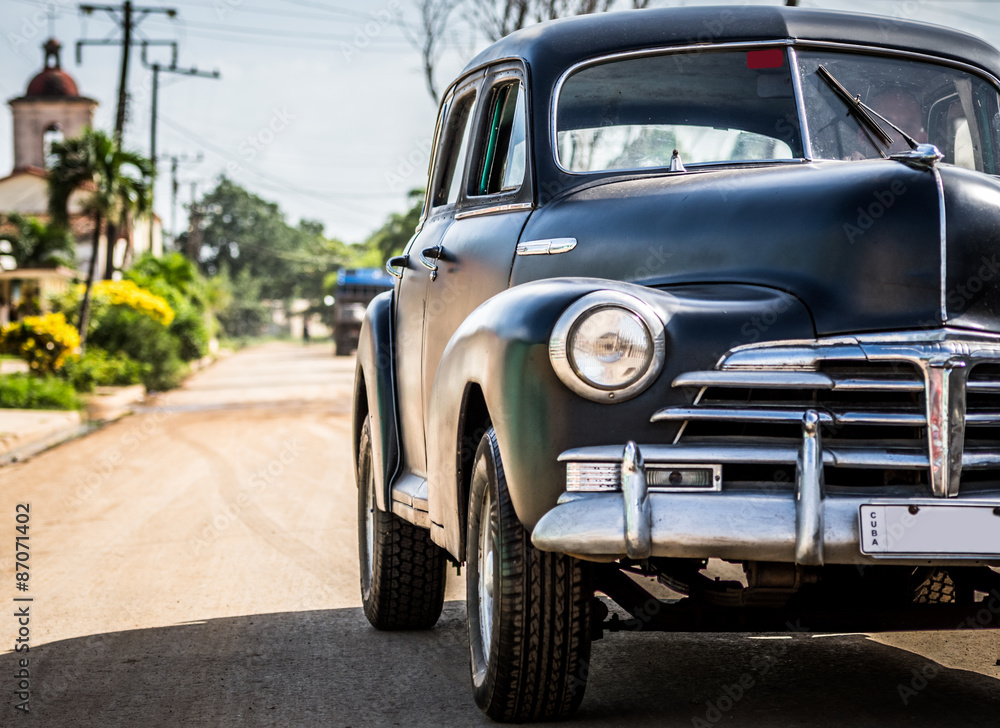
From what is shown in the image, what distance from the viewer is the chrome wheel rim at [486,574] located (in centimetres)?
373

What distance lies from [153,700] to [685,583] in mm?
1858

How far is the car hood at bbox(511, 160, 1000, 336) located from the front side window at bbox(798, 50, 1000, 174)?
0.33 m

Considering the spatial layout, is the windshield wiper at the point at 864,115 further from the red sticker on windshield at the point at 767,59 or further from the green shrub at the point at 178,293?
the green shrub at the point at 178,293

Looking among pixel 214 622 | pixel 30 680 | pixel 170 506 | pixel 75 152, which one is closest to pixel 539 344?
pixel 30 680

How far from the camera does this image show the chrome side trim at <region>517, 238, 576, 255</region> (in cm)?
395

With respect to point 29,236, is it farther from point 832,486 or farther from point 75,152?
point 832,486

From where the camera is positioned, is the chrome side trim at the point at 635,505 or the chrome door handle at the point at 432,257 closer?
the chrome side trim at the point at 635,505

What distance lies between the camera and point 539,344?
3273mm

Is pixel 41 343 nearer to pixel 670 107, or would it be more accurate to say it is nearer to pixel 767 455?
pixel 670 107

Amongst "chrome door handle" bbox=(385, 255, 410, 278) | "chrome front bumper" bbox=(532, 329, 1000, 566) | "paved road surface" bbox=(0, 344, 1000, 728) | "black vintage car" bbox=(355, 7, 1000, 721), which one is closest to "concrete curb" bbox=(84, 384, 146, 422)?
"paved road surface" bbox=(0, 344, 1000, 728)

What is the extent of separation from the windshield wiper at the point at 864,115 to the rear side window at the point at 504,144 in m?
1.04

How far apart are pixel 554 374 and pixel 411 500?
1670mm

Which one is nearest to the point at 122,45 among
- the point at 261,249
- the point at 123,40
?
the point at 123,40

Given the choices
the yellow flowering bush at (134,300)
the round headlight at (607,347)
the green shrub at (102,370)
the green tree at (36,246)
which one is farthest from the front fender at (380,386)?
the green tree at (36,246)
